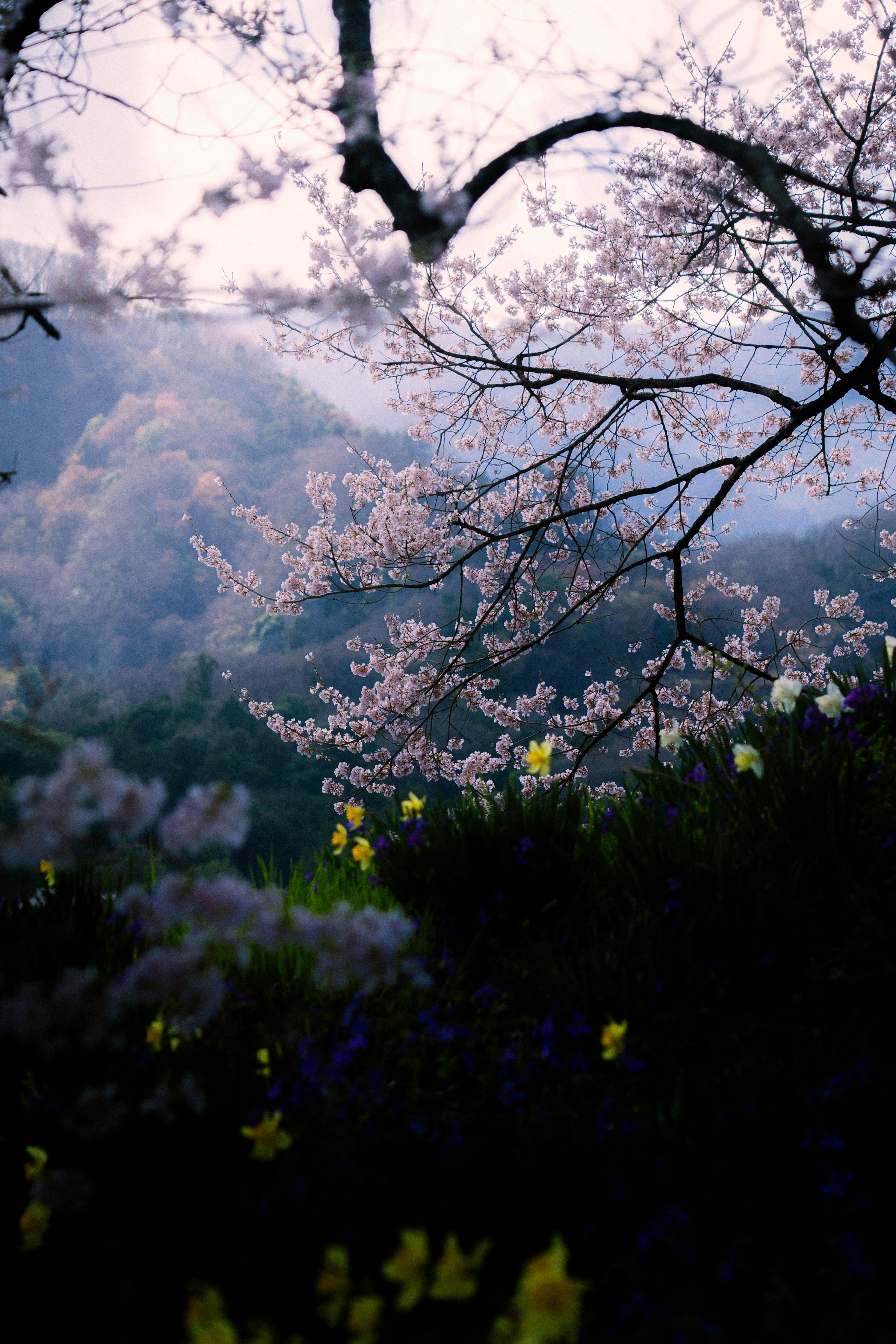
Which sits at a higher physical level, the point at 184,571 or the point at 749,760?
the point at 184,571

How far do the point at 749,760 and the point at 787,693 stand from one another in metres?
0.50

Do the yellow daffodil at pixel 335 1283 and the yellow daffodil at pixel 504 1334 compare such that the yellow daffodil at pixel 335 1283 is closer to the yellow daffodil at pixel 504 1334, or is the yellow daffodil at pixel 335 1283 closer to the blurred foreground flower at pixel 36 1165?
the yellow daffodil at pixel 504 1334

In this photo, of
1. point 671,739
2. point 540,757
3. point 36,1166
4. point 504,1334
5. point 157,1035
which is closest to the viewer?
point 504,1334

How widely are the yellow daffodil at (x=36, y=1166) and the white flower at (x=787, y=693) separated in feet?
8.59

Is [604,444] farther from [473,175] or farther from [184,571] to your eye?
[184,571]

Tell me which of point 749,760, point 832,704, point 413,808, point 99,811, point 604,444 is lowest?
point 99,811

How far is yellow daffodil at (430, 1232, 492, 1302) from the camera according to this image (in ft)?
3.02

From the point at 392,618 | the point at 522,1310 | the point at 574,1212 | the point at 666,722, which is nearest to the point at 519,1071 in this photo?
the point at 574,1212

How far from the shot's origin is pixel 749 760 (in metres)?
2.31

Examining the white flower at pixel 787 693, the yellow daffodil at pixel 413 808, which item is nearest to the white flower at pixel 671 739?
the white flower at pixel 787 693

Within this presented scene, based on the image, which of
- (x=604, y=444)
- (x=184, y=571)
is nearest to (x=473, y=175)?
(x=604, y=444)

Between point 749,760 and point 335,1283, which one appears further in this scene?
point 749,760

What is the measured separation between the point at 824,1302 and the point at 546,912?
1.23 meters

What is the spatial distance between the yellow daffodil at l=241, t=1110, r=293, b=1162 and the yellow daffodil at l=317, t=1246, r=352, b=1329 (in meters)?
0.37
